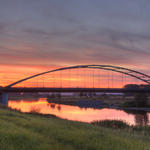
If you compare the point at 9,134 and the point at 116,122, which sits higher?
the point at 9,134

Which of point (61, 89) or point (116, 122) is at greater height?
point (61, 89)

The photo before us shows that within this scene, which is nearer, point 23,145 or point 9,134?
point 23,145

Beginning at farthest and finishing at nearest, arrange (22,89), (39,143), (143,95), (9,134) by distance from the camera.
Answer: (143,95)
(22,89)
(9,134)
(39,143)

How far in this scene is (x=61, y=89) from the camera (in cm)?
5478

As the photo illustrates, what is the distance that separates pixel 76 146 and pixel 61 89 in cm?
4725

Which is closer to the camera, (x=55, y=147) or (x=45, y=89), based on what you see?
(x=55, y=147)

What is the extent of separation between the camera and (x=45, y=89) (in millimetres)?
54500

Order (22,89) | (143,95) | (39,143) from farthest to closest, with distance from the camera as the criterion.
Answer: (143,95) < (22,89) < (39,143)

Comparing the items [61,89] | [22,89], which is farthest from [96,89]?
[22,89]

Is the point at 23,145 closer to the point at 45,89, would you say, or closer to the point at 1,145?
the point at 1,145

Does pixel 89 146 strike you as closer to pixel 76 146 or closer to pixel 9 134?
pixel 76 146

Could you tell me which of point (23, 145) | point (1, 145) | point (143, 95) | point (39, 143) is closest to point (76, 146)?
point (39, 143)

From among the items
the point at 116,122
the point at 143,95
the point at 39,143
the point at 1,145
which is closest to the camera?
the point at 1,145

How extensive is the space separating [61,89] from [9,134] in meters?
46.4
